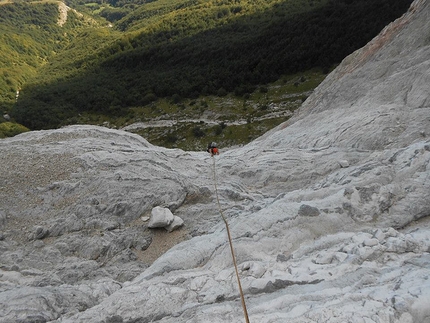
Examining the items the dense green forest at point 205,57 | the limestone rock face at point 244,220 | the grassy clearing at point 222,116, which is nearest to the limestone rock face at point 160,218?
the limestone rock face at point 244,220

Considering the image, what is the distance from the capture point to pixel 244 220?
49.8 ft

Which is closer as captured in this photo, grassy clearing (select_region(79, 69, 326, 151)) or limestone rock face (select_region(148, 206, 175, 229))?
limestone rock face (select_region(148, 206, 175, 229))

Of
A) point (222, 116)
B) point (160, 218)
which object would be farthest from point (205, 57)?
point (160, 218)

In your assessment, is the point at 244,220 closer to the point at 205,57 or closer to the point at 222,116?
the point at 222,116

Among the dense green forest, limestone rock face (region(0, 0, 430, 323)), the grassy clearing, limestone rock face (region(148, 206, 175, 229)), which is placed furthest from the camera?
the dense green forest

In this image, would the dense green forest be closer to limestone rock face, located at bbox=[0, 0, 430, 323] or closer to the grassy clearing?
the grassy clearing

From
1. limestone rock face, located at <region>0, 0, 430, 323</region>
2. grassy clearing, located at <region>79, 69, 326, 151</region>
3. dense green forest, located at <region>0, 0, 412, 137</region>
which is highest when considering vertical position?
dense green forest, located at <region>0, 0, 412, 137</region>

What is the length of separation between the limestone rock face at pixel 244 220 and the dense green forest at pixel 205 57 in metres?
88.1

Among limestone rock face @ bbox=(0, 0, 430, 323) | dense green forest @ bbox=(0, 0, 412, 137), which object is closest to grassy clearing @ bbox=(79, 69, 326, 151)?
dense green forest @ bbox=(0, 0, 412, 137)

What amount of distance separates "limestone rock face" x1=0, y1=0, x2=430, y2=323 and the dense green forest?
88067 millimetres

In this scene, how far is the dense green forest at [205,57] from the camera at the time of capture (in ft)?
362

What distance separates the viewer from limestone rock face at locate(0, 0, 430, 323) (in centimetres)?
1033

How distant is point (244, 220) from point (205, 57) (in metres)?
134

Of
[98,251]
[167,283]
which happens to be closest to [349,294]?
[167,283]
